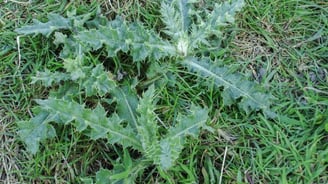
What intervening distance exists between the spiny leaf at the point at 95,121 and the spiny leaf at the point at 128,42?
348mm

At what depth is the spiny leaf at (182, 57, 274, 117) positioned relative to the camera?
2789 mm

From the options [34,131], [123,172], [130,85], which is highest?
[130,85]

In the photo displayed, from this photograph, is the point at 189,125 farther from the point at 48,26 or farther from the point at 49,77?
the point at 48,26

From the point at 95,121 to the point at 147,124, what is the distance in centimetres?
25

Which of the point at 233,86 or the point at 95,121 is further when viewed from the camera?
the point at 233,86

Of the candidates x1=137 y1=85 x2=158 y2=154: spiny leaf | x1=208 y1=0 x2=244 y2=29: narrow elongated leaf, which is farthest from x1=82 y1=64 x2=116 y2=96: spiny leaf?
x1=208 y1=0 x2=244 y2=29: narrow elongated leaf

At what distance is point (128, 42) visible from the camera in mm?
2793

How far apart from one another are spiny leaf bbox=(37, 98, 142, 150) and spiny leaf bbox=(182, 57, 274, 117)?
0.51 m

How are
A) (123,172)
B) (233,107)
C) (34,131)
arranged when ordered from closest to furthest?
(123,172), (34,131), (233,107)

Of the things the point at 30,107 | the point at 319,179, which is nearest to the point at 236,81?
the point at 319,179

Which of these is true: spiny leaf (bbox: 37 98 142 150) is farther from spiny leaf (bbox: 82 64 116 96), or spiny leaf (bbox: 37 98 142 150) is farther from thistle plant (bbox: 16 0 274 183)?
spiny leaf (bbox: 82 64 116 96)

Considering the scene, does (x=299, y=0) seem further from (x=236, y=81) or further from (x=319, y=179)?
(x=319, y=179)

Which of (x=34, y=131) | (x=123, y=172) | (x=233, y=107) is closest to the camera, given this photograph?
(x=123, y=172)

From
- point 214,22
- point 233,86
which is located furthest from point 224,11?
point 233,86
